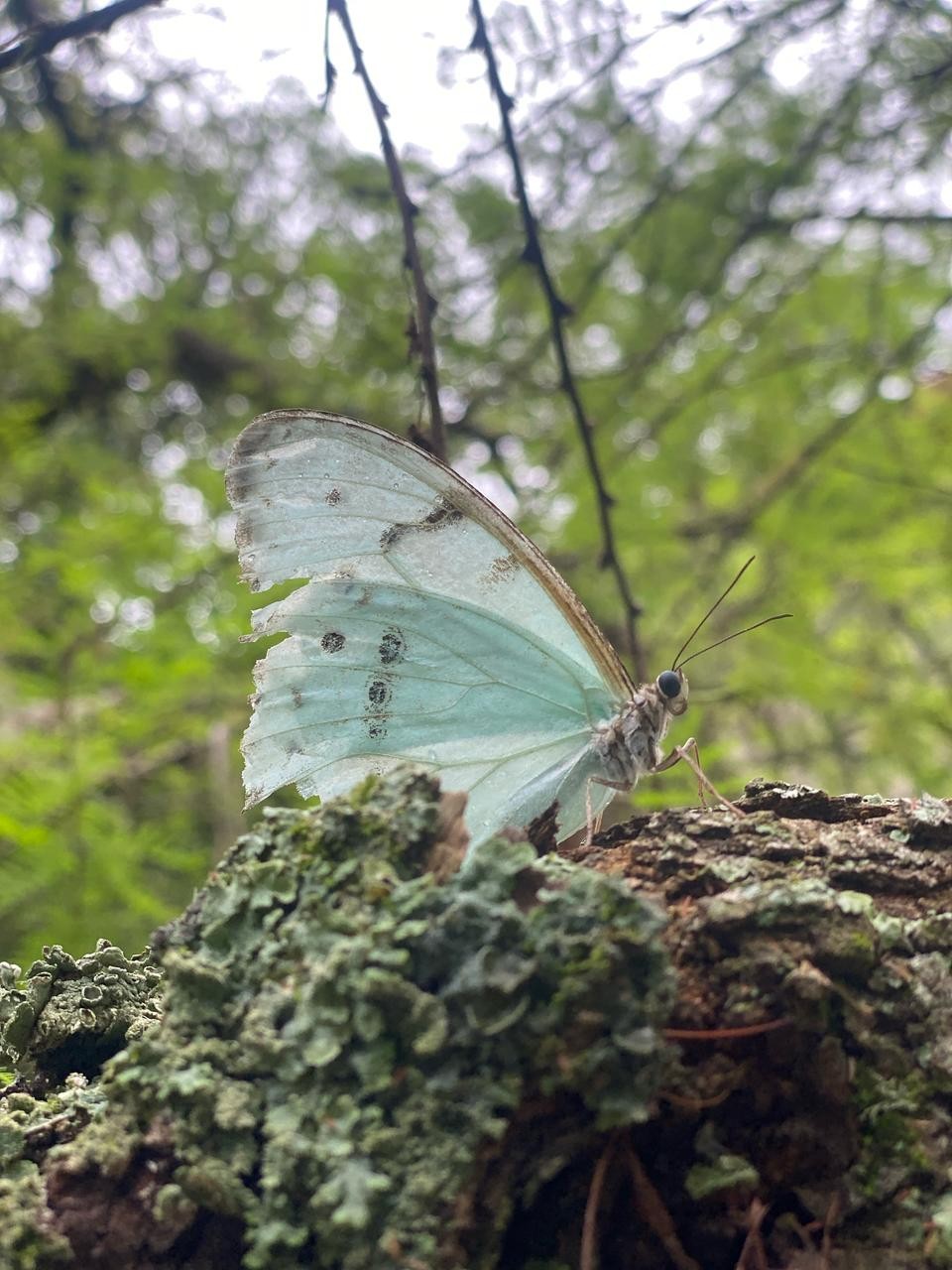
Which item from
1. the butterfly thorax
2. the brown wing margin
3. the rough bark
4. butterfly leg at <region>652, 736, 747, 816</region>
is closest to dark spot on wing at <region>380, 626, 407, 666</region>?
the brown wing margin

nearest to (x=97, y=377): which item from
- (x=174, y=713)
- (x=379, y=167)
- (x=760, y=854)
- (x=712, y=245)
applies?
(x=379, y=167)

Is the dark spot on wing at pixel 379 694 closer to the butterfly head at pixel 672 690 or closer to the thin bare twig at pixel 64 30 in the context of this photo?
the butterfly head at pixel 672 690

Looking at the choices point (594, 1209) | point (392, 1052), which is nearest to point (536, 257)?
point (392, 1052)

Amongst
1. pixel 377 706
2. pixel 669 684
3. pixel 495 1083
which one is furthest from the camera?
pixel 377 706

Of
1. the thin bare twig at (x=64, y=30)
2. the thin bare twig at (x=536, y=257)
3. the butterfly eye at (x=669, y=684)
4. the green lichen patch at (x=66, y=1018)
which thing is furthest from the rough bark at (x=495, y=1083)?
the thin bare twig at (x=64, y=30)

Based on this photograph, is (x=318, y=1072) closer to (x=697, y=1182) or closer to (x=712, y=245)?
(x=697, y=1182)

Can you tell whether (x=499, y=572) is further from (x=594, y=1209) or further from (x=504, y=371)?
(x=504, y=371)
